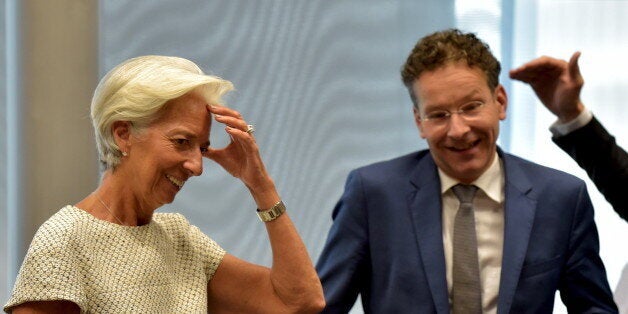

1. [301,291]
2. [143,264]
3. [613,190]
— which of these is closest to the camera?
[143,264]

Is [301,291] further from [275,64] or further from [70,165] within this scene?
[275,64]

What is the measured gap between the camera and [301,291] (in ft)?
7.93

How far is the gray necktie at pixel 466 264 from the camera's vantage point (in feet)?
8.04

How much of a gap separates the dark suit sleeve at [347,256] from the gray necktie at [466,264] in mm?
236

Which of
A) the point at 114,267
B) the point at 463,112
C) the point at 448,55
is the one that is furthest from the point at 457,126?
the point at 114,267

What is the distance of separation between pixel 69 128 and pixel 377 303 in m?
1.10

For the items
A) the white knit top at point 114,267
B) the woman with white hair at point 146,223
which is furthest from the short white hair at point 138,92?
the white knit top at point 114,267

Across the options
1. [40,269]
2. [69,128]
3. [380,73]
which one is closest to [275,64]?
[380,73]

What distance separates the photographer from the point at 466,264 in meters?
2.48

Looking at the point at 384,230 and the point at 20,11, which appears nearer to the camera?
the point at 384,230

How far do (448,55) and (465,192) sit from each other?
349 mm

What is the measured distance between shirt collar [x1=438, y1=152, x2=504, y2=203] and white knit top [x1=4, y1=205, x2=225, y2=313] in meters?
0.64

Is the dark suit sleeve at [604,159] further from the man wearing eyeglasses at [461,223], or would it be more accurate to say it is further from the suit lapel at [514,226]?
the suit lapel at [514,226]

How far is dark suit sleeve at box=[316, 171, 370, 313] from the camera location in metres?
2.54
